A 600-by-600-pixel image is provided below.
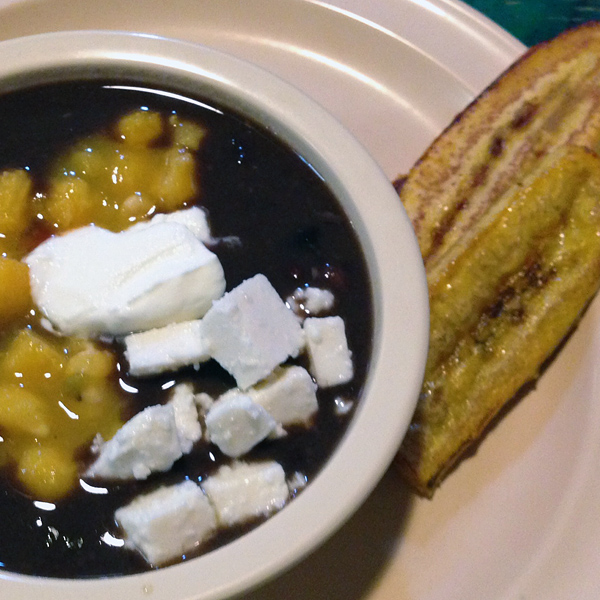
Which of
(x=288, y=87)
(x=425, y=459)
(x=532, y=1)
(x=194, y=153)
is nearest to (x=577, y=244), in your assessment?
(x=425, y=459)

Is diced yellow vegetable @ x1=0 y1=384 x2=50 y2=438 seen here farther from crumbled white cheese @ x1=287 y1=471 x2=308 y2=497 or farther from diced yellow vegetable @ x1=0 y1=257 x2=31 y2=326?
crumbled white cheese @ x1=287 y1=471 x2=308 y2=497

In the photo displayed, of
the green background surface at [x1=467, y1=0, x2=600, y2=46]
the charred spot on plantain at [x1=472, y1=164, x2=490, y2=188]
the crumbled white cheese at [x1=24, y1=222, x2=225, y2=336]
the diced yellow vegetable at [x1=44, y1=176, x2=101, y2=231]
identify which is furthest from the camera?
the green background surface at [x1=467, y1=0, x2=600, y2=46]

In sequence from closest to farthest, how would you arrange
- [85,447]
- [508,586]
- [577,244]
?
[85,447] → [508,586] → [577,244]

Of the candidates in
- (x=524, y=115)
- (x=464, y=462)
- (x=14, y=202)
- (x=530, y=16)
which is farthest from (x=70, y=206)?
(x=530, y=16)

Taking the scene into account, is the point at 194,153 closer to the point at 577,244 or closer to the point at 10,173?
the point at 10,173

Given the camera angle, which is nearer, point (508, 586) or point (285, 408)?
point (285, 408)

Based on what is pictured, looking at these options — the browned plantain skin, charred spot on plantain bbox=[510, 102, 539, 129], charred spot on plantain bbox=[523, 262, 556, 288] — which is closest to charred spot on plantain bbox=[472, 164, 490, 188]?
the browned plantain skin
